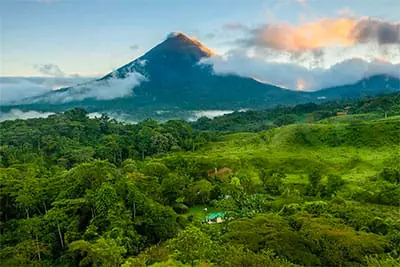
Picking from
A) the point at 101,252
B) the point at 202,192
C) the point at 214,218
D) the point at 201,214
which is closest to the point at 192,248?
the point at 101,252

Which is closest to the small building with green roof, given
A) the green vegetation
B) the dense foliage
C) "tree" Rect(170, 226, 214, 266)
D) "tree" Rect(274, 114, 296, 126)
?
the green vegetation

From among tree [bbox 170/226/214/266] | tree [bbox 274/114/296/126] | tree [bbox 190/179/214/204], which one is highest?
tree [bbox 170/226/214/266]

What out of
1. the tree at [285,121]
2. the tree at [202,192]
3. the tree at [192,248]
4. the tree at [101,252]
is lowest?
the tree at [285,121]

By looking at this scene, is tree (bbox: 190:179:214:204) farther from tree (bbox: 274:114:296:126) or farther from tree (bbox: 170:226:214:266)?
tree (bbox: 274:114:296:126)

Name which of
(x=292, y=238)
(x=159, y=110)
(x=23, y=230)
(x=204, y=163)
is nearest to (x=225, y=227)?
(x=292, y=238)

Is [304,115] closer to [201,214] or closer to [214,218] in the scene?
[201,214]

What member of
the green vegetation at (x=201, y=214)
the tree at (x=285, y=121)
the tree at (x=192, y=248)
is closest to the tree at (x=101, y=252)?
the green vegetation at (x=201, y=214)

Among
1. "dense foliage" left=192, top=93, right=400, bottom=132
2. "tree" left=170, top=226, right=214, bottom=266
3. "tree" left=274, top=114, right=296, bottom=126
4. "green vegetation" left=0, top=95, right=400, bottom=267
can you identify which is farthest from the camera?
"tree" left=274, top=114, right=296, bottom=126

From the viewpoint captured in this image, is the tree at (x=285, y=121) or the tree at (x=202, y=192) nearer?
the tree at (x=202, y=192)

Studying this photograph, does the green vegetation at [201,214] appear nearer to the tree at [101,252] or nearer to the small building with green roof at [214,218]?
the tree at [101,252]

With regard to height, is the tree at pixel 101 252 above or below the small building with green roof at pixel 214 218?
above

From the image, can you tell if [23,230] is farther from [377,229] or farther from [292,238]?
[377,229]
